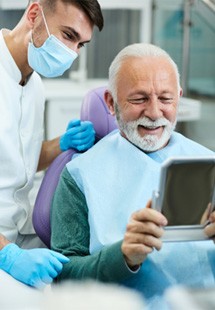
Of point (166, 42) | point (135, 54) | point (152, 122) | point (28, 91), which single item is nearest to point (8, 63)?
point (28, 91)

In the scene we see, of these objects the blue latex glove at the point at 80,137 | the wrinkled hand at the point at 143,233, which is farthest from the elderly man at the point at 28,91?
the wrinkled hand at the point at 143,233

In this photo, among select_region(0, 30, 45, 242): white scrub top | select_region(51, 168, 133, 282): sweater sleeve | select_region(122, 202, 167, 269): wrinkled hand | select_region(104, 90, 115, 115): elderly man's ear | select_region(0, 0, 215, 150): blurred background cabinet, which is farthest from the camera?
select_region(0, 0, 215, 150): blurred background cabinet

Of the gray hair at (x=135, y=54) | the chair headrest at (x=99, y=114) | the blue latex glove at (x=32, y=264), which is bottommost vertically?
the blue latex glove at (x=32, y=264)

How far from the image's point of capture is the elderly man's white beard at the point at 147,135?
5.32 ft

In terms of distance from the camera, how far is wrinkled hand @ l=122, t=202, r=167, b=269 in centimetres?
119

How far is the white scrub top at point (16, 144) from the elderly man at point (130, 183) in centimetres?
30

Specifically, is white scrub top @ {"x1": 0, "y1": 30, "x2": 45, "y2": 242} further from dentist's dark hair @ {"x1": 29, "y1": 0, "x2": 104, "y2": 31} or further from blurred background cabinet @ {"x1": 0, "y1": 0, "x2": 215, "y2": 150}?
blurred background cabinet @ {"x1": 0, "y1": 0, "x2": 215, "y2": 150}

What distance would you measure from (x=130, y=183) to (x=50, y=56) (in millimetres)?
688

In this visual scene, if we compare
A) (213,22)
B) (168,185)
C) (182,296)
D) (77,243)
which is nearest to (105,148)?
(77,243)

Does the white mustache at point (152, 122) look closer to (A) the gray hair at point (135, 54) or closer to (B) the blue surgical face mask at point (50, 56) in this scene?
(A) the gray hair at point (135, 54)

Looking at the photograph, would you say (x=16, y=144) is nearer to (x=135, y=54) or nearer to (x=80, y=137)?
(x=80, y=137)

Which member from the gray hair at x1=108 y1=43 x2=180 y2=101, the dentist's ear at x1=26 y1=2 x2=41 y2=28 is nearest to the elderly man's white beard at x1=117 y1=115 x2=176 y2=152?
the gray hair at x1=108 y1=43 x2=180 y2=101

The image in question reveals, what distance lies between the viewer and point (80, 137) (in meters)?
1.96

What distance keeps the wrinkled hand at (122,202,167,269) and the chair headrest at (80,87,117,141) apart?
76 centimetres
